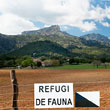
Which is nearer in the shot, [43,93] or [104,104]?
[43,93]

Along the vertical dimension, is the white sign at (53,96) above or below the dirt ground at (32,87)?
above

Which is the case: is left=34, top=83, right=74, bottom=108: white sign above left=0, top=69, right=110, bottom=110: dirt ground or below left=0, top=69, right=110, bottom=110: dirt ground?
above

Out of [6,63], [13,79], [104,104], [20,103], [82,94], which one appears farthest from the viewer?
[6,63]

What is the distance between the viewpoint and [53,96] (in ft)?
17.0

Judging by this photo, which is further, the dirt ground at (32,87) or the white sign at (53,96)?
the dirt ground at (32,87)

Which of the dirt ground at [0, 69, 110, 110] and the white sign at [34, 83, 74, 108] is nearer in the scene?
the white sign at [34, 83, 74, 108]

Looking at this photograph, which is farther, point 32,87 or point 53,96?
point 32,87

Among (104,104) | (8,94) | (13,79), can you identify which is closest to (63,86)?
(13,79)

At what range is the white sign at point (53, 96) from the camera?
16.8ft

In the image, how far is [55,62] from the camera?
107688 millimetres

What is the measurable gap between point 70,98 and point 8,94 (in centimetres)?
818

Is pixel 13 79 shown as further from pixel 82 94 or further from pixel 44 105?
pixel 82 94

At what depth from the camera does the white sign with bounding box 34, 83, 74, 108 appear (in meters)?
5.11

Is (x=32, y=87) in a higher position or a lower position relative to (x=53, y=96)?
lower
